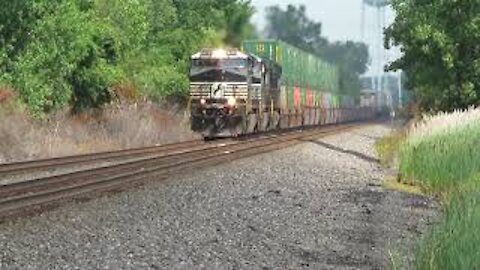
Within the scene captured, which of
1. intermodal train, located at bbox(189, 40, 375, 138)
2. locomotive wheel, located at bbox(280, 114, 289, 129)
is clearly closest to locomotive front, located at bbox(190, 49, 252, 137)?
intermodal train, located at bbox(189, 40, 375, 138)

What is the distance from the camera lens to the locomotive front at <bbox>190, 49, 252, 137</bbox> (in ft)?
101

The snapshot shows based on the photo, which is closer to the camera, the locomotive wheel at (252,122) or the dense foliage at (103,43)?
the dense foliage at (103,43)

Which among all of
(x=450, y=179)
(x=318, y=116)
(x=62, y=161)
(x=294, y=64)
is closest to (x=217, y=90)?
(x=62, y=161)

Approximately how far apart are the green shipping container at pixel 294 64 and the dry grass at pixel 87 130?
211 inches

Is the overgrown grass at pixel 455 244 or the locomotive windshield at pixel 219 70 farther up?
the locomotive windshield at pixel 219 70

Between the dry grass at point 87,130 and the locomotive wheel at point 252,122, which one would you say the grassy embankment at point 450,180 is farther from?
the dry grass at point 87,130

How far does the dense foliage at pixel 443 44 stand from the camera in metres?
33.9

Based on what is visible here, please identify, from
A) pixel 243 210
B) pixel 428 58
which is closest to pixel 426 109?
pixel 428 58

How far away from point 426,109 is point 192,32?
12.0 m

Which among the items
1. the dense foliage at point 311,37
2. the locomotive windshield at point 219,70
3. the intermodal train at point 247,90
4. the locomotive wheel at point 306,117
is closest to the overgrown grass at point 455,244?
the intermodal train at point 247,90

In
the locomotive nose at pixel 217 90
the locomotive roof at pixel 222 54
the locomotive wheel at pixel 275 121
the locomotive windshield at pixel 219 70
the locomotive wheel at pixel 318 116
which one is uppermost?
the locomotive roof at pixel 222 54

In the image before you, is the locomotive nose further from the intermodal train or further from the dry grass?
the dry grass

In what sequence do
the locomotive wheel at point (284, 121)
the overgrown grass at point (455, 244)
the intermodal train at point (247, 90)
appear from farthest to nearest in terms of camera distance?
the locomotive wheel at point (284, 121)
the intermodal train at point (247, 90)
the overgrown grass at point (455, 244)

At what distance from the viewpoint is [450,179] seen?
16.0 meters
